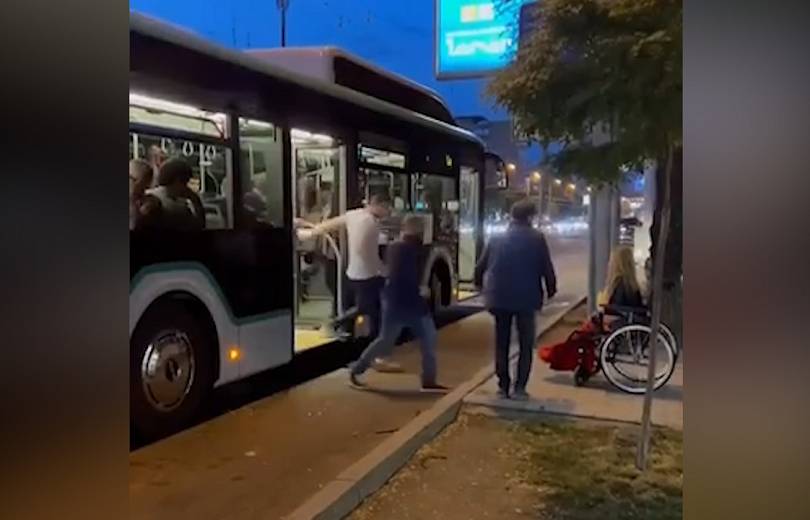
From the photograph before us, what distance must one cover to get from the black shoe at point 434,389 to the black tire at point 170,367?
75.4 inches

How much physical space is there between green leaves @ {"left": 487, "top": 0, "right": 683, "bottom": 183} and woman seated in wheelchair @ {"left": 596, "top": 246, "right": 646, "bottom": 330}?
264cm

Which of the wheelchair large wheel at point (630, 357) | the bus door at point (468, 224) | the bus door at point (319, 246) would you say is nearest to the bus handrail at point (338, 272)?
the bus door at point (319, 246)

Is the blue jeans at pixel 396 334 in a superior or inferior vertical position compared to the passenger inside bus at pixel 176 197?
inferior

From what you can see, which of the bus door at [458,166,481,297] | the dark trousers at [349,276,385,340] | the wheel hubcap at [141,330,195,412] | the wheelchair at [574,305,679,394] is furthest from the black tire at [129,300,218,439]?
the bus door at [458,166,481,297]

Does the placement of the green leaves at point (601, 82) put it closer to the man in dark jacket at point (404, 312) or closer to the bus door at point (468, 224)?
the man in dark jacket at point (404, 312)

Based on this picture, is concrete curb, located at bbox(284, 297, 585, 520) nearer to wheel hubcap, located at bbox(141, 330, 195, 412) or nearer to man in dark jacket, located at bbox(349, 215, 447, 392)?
man in dark jacket, located at bbox(349, 215, 447, 392)

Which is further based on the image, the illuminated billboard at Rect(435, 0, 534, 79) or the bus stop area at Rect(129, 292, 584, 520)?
the illuminated billboard at Rect(435, 0, 534, 79)

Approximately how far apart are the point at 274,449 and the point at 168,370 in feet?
3.56

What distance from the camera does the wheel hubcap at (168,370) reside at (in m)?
6.10

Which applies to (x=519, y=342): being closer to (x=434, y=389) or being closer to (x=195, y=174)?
(x=434, y=389)

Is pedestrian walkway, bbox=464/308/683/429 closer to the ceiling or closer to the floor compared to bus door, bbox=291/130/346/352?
closer to the floor

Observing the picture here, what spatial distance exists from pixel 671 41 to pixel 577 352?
3960 mm

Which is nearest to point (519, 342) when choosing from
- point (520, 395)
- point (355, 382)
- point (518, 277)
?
→ point (520, 395)

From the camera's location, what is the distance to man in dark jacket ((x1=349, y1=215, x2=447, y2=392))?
763 cm
